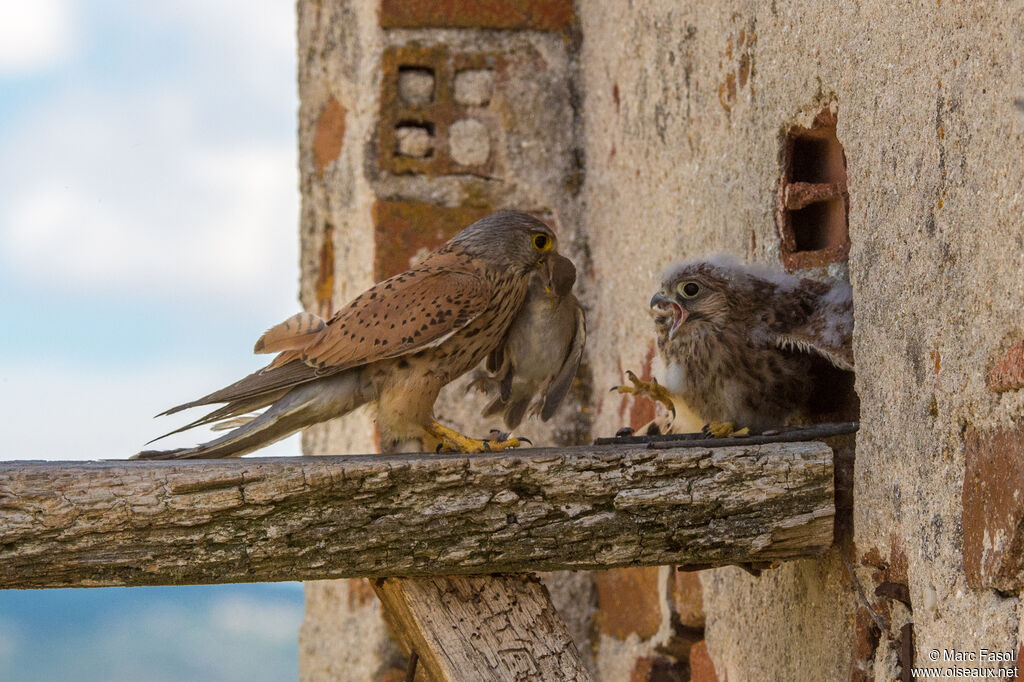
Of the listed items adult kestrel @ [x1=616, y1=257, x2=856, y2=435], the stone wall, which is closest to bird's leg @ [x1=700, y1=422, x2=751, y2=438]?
adult kestrel @ [x1=616, y1=257, x2=856, y2=435]

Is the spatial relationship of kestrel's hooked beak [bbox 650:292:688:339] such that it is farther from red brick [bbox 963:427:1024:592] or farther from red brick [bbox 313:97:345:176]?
red brick [bbox 313:97:345:176]

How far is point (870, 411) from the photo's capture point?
6.46 feet

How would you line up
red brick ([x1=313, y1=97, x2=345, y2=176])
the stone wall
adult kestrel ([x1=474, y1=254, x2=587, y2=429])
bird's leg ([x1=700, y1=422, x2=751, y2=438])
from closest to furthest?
the stone wall → bird's leg ([x1=700, y1=422, x2=751, y2=438]) → adult kestrel ([x1=474, y1=254, x2=587, y2=429]) → red brick ([x1=313, y1=97, x2=345, y2=176])

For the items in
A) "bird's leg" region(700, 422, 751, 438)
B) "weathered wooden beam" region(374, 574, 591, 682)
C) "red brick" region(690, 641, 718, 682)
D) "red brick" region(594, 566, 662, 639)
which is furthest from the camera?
"red brick" region(594, 566, 662, 639)

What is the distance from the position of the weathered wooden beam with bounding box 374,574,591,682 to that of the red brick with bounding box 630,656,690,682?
1.27m

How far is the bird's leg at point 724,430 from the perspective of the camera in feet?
7.06

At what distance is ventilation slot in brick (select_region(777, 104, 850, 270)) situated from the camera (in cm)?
229

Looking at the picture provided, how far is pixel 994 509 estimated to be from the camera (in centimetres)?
157

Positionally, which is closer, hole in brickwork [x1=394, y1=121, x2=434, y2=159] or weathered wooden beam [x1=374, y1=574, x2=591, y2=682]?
weathered wooden beam [x1=374, y1=574, x2=591, y2=682]

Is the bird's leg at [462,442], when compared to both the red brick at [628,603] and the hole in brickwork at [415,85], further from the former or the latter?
the hole in brickwork at [415,85]

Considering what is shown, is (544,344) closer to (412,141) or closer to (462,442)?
(462,442)

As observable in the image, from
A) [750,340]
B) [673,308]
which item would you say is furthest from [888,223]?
[673,308]

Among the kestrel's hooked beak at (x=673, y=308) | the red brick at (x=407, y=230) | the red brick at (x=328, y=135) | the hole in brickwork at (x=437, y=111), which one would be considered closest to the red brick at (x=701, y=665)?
the kestrel's hooked beak at (x=673, y=308)

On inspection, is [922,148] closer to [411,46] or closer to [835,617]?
[835,617]
